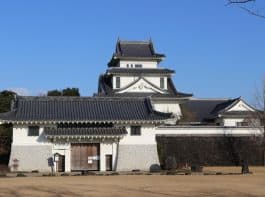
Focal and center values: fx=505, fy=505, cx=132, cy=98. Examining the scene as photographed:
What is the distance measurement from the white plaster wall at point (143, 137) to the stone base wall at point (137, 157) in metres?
0.31

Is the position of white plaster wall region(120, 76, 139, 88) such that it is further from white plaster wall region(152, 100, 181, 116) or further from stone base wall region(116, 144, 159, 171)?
stone base wall region(116, 144, 159, 171)

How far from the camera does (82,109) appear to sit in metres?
40.2

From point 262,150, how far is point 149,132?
36.8 ft

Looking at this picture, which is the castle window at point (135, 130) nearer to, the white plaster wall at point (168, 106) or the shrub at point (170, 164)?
the shrub at point (170, 164)

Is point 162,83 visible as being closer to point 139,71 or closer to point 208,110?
point 139,71

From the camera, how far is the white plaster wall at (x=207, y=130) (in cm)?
4406

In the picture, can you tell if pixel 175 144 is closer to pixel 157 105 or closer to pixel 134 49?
pixel 157 105

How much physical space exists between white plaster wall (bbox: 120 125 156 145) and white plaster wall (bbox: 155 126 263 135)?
425 centimetres

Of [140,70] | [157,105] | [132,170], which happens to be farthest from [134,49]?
[132,170]

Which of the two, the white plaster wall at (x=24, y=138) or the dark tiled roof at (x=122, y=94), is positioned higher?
the dark tiled roof at (x=122, y=94)

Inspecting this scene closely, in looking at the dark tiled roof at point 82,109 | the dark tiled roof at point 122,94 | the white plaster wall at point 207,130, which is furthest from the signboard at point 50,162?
the dark tiled roof at point 122,94

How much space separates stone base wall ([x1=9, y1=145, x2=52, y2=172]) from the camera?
37.7m

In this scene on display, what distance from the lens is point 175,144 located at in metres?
43.6

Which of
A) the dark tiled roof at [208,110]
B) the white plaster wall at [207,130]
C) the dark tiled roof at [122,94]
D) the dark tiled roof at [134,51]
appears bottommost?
the white plaster wall at [207,130]
